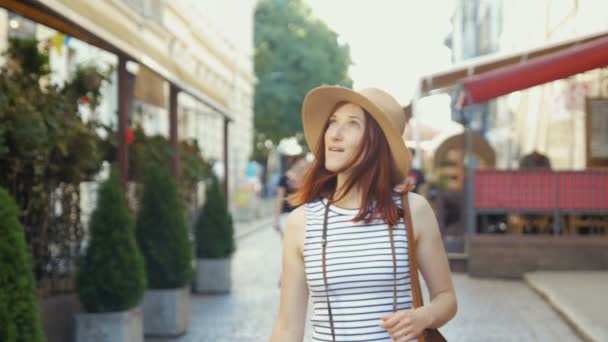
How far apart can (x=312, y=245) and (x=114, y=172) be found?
16.7 feet

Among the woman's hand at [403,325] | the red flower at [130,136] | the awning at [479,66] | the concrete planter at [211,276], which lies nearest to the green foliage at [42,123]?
the red flower at [130,136]

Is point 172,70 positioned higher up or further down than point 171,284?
higher up

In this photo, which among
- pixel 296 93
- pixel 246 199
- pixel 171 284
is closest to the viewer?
pixel 171 284

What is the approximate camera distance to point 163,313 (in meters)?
9.60

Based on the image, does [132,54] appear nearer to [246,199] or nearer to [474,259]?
[474,259]

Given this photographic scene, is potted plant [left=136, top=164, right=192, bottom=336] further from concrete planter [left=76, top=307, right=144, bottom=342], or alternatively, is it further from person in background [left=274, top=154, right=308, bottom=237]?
person in background [left=274, top=154, right=308, bottom=237]

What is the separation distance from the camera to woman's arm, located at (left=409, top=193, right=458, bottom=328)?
3.21 meters

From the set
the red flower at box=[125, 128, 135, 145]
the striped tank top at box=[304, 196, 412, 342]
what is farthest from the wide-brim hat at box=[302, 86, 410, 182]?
the red flower at box=[125, 128, 135, 145]

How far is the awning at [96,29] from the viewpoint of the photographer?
230 inches

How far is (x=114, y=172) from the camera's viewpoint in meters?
8.06

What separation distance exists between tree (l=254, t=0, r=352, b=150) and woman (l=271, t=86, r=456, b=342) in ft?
168

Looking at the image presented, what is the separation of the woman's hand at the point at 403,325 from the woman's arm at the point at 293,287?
332mm

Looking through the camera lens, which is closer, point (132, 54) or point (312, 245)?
point (312, 245)

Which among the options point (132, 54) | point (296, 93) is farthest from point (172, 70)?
point (296, 93)
